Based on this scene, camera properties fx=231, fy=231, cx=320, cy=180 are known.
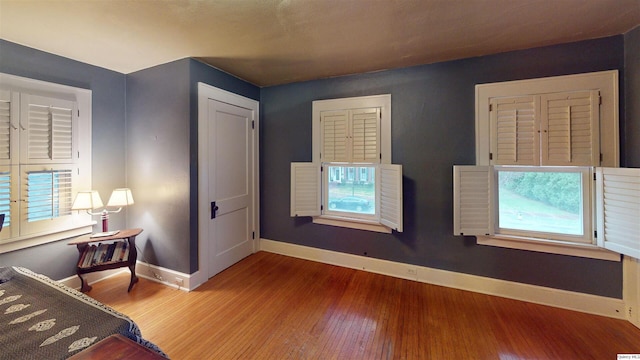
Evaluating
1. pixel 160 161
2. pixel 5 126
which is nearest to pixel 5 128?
pixel 5 126

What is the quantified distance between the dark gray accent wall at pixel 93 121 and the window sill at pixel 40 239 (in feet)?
0.18

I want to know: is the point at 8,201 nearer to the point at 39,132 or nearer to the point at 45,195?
the point at 45,195

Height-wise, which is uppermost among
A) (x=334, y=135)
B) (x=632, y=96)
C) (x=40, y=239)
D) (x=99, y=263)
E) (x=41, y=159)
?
(x=632, y=96)

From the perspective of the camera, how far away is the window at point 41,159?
6.79ft

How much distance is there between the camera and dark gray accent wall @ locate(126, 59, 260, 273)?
8.14ft

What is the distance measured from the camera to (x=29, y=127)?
7.16ft

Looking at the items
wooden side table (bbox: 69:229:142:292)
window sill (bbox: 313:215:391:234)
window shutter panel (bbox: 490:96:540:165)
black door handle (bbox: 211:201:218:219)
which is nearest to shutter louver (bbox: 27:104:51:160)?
wooden side table (bbox: 69:229:142:292)

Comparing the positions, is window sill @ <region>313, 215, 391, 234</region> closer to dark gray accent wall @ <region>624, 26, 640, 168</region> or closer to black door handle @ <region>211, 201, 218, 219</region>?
black door handle @ <region>211, 201, 218, 219</region>

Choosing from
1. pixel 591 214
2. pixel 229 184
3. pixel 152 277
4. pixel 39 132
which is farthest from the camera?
pixel 229 184

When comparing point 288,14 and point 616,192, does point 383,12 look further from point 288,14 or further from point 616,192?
point 616,192

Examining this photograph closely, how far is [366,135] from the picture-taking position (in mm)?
2867

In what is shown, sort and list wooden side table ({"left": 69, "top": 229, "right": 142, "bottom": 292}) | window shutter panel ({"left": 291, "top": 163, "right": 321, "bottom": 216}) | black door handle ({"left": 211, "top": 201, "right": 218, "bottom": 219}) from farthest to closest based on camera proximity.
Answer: window shutter panel ({"left": 291, "top": 163, "right": 321, "bottom": 216})
black door handle ({"left": 211, "top": 201, "right": 218, "bottom": 219})
wooden side table ({"left": 69, "top": 229, "right": 142, "bottom": 292})

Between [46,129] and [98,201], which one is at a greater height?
[46,129]

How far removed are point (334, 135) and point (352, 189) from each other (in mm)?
754
